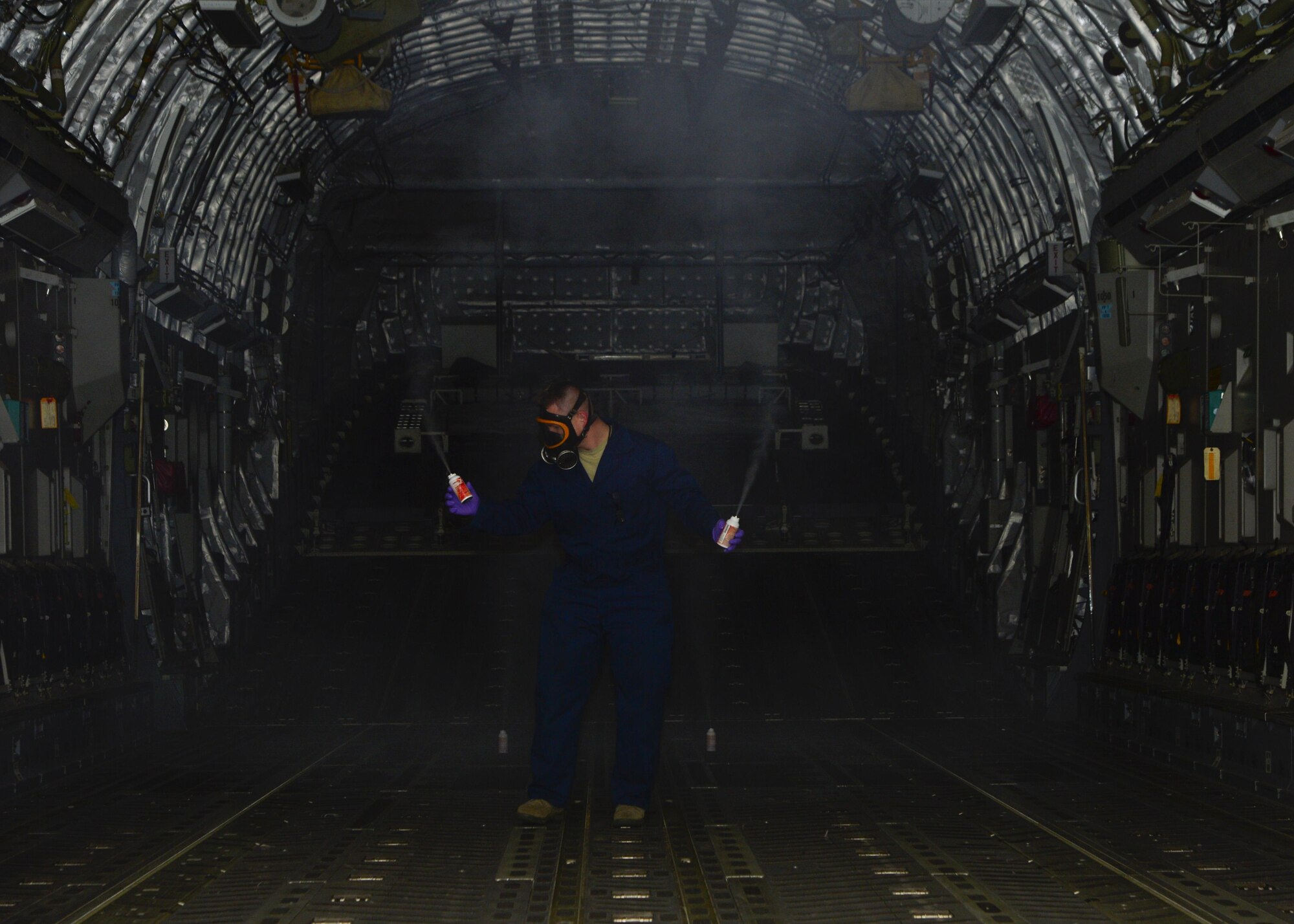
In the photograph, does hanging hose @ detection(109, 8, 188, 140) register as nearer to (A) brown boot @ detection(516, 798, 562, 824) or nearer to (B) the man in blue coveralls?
(B) the man in blue coveralls

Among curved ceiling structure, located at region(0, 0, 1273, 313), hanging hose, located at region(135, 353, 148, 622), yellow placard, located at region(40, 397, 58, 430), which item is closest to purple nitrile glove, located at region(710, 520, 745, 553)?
curved ceiling structure, located at region(0, 0, 1273, 313)

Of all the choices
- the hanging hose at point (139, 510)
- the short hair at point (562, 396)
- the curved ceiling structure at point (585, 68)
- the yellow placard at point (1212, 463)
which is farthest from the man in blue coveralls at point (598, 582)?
the hanging hose at point (139, 510)

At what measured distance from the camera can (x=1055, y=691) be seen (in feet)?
40.0

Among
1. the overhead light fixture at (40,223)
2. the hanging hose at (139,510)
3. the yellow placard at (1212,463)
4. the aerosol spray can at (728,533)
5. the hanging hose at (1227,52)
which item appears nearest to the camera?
the aerosol spray can at (728,533)

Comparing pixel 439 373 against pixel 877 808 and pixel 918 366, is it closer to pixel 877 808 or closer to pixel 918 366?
pixel 918 366

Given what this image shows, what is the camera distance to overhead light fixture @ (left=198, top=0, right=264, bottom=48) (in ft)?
34.2

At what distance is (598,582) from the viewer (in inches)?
285

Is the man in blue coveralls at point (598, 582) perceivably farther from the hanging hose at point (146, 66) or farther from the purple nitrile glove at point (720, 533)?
the hanging hose at point (146, 66)

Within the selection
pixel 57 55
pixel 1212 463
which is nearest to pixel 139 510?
pixel 57 55

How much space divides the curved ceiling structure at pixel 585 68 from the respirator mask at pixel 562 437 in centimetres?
420

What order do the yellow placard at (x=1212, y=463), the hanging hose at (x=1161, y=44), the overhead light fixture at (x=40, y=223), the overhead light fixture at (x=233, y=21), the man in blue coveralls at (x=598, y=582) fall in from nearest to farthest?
the man in blue coveralls at (x=598, y=582)
the overhead light fixture at (x=40, y=223)
the yellow placard at (x=1212, y=463)
the hanging hose at (x=1161, y=44)
the overhead light fixture at (x=233, y=21)

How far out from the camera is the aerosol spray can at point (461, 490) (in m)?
7.06

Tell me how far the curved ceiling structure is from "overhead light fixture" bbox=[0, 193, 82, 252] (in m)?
Result: 0.84

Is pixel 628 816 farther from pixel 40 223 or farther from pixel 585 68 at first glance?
pixel 585 68
